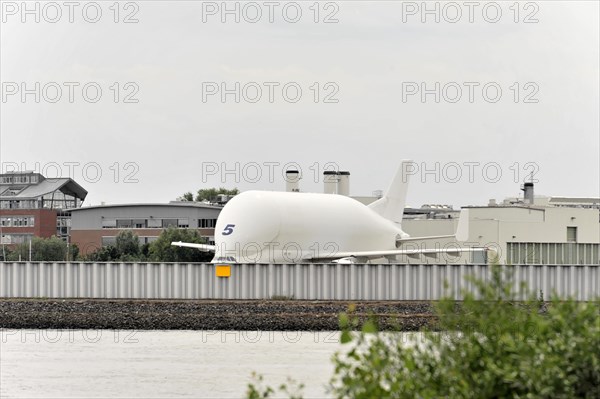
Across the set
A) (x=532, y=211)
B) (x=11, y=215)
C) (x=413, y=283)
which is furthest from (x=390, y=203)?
(x=11, y=215)

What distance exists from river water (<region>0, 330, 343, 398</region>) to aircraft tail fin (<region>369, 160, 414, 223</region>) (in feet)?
136

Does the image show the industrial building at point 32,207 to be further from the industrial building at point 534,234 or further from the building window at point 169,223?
the industrial building at point 534,234

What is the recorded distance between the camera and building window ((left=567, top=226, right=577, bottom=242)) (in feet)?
269

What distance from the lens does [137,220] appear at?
13188 cm

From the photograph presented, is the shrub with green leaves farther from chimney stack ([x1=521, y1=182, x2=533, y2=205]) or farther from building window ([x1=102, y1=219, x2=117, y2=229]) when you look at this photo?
building window ([x1=102, y1=219, x2=117, y2=229])

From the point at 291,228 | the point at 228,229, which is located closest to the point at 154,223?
the point at 291,228

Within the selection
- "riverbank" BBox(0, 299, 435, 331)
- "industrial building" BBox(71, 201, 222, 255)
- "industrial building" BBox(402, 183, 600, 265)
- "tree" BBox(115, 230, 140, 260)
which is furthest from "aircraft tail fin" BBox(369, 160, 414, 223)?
"industrial building" BBox(71, 201, 222, 255)

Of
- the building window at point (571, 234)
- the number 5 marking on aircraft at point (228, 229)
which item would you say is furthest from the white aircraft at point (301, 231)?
the building window at point (571, 234)

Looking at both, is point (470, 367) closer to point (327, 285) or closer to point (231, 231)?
point (327, 285)

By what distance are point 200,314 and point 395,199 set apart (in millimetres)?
41723

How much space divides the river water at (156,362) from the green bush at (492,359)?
4.99m

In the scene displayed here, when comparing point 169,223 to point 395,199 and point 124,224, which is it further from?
point 395,199

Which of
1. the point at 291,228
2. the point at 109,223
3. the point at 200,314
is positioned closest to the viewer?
the point at 200,314

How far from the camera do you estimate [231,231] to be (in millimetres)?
54094
